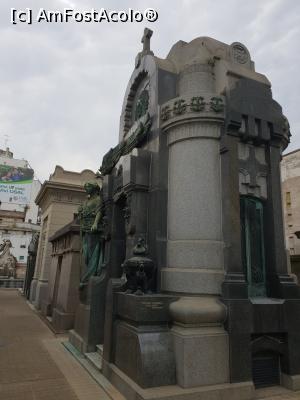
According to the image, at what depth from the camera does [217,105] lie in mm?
6430

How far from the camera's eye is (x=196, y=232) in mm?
6082

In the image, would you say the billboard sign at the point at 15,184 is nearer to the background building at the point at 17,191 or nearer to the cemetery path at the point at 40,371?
the background building at the point at 17,191

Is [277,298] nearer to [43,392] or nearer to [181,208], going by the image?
[181,208]

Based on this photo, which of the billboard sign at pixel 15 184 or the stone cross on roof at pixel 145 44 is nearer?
the stone cross on roof at pixel 145 44

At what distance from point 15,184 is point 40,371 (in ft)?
222

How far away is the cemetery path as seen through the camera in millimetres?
5316

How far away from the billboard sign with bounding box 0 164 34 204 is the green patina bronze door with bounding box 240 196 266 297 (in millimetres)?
67991

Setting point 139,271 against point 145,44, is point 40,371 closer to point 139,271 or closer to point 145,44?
point 139,271

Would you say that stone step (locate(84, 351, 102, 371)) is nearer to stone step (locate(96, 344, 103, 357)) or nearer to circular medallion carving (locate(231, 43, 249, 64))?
stone step (locate(96, 344, 103, 357))

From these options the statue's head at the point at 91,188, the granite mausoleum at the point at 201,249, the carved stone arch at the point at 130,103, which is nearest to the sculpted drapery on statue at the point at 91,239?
the statue's head at the point at 91,188

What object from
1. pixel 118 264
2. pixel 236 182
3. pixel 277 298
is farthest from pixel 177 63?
pixel 277 298

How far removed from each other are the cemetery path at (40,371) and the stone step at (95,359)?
0.80ft

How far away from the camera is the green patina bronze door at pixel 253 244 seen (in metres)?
6.36

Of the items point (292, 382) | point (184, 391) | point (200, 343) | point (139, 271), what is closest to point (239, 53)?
point (139, 271)
